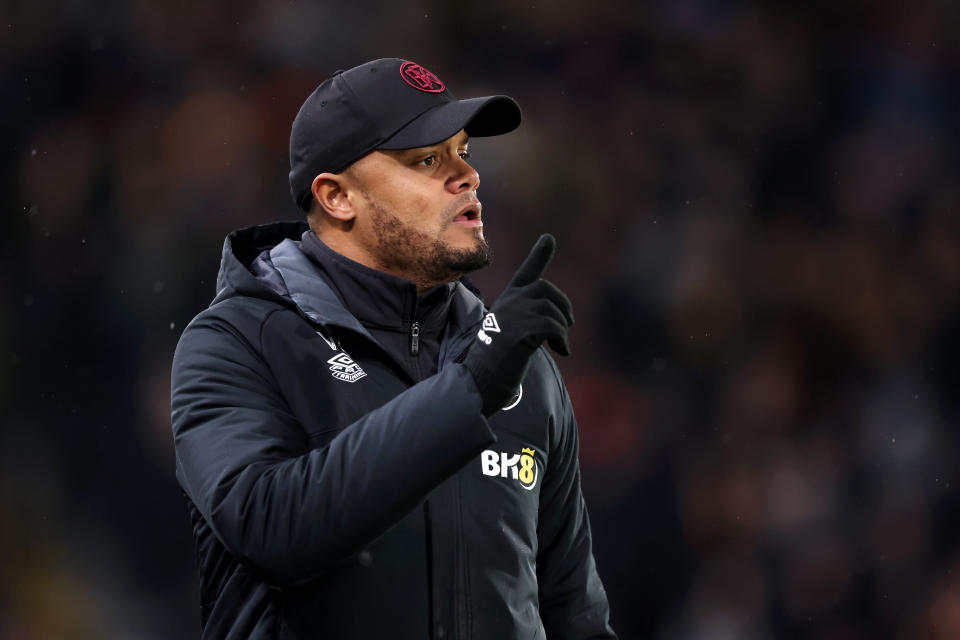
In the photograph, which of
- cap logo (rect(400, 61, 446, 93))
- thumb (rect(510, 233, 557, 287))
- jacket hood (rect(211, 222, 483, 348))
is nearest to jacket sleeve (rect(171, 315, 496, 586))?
thumb (rect(510, 233, 557, 287))

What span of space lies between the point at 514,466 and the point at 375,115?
0.65m

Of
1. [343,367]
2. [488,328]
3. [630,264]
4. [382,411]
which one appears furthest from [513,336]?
[630,264]

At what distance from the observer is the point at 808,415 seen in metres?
4.81

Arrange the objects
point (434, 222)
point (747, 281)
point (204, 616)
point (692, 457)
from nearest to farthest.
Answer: point (204, 616) < point (434, 222) < point (692, 457) < point (747, 281)

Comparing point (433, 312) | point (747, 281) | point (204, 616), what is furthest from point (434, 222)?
point (747, 281)

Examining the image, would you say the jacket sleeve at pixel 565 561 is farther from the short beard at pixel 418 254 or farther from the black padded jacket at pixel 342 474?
the short beard at pixel 418 254

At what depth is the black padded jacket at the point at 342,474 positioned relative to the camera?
5.23 feet

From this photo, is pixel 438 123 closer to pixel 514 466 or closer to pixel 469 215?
pixel 469 215

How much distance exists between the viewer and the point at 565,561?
7.24 feet

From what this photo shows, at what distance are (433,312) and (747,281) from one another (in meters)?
3.07

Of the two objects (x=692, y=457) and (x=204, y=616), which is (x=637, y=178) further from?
(x=204, y=616)

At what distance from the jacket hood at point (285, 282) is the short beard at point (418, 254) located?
10 cm

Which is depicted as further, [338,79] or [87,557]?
[87,557]

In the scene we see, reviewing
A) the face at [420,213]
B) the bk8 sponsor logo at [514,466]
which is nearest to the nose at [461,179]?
the face at [420,213]
